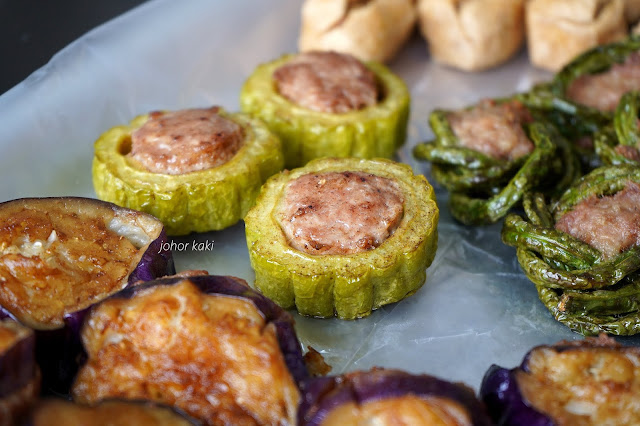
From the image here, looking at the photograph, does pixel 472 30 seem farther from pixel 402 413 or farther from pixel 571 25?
pixel 402 413

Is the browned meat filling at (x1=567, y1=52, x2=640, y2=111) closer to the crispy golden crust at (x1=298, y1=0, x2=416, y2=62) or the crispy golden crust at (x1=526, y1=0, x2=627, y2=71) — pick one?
the crispy golden crust at (x1=526, y1=0, x2=627, y2=71)

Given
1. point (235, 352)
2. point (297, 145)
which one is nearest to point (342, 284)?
point (235, 352)

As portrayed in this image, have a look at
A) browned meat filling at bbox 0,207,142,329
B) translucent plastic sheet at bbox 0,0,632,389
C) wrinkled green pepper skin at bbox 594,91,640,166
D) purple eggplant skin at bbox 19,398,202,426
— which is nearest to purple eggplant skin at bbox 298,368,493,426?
purple eggplant skin at bbox 19,398,202,426

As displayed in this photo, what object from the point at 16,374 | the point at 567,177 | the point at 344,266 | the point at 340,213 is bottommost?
the point at 567,177

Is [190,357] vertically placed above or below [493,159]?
above

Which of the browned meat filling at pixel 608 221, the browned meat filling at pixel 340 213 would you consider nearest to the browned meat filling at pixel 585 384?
the browned meat filling at pixel 608 221

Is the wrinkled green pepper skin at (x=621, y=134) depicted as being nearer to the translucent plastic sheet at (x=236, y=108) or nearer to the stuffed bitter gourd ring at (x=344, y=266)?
the translucent plastic sheet at (x=236, y=108)

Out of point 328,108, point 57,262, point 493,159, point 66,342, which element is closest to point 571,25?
point 493,159
